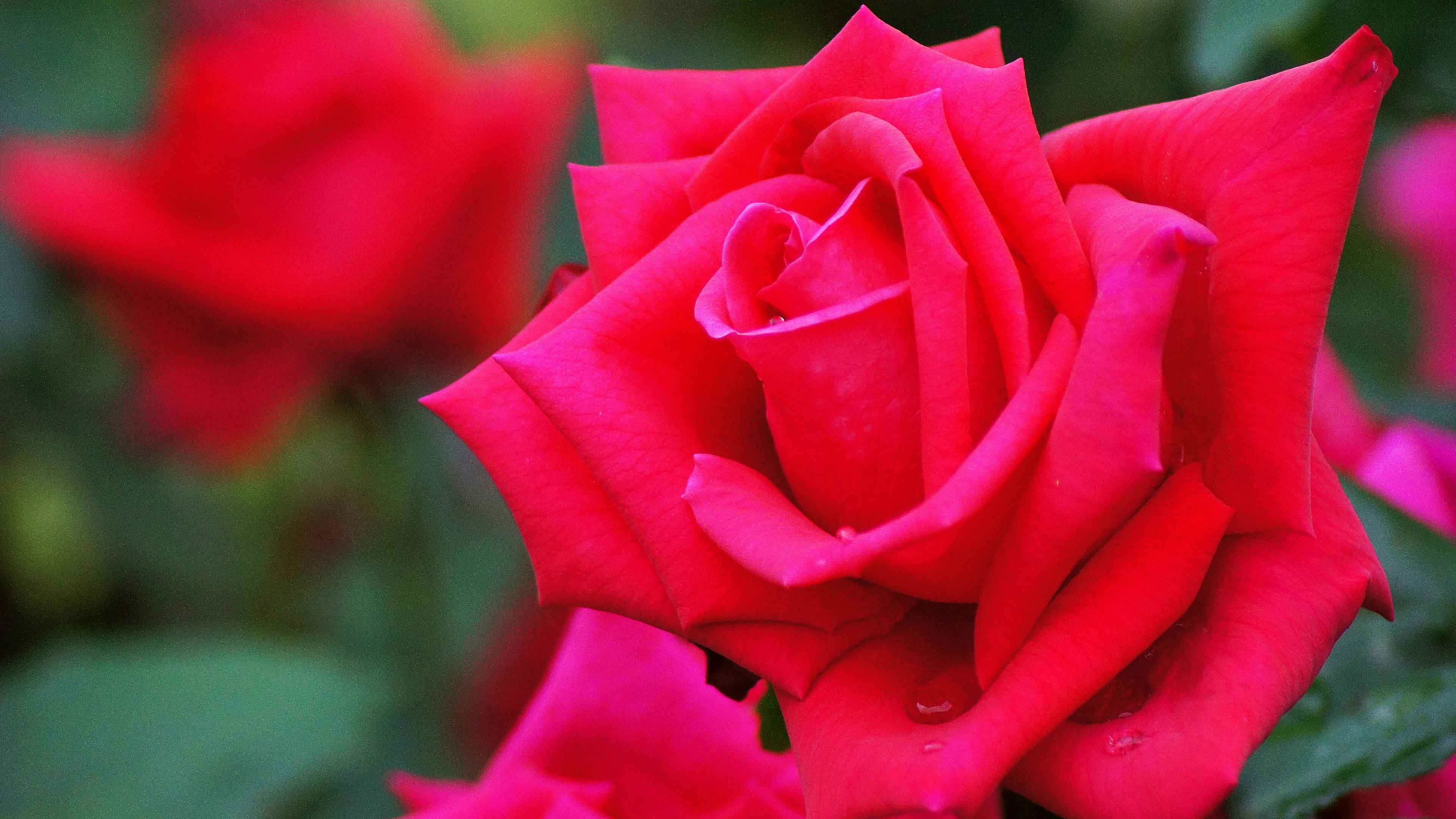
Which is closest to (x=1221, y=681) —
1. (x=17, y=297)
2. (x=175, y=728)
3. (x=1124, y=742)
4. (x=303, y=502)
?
(x=1124, y=742)

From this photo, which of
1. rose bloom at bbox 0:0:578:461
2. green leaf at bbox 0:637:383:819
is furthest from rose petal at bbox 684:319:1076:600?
rose bloom at bbox 0:0:578:461

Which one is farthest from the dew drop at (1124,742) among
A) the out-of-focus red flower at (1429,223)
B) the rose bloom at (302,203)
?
the rose bloom at (302,203)

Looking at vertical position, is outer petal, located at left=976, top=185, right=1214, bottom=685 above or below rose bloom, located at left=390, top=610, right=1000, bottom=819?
above

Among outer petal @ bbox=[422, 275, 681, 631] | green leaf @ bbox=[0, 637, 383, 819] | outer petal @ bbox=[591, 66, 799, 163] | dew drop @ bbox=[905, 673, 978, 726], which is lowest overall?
green leaf @ bbox=[0, 637, 383, 819]

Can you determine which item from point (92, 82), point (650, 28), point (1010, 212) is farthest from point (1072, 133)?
point (650, 28)

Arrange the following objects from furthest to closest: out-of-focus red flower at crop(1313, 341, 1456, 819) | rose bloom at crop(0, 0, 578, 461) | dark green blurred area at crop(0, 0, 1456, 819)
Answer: rose bloom at crop(0, 0, 578, 461), dark green blurred area at crop(0, 0, 1456, 819), out-of-focus red flower at crop(1313, 341, 1456, 819)

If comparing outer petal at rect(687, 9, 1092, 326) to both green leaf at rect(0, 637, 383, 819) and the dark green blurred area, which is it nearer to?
the dark green blurred area

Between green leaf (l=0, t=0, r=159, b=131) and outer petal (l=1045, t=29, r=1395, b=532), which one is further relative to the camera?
green leaf (l=0, t=0, r=159, b=131)

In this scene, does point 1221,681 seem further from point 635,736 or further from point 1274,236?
point 635,736

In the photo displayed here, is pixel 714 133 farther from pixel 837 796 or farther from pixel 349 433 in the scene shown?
pixel 349 433
